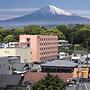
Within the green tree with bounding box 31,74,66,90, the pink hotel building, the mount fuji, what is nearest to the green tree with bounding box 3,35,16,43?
the pink hotel building

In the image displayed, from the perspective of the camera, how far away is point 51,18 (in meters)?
92.4

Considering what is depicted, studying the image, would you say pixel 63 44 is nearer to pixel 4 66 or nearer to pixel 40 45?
pixel 40 45

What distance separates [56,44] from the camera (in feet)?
101

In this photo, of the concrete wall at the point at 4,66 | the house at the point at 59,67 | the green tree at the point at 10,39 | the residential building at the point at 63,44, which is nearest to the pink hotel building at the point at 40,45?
the residential building at the point at 63,44

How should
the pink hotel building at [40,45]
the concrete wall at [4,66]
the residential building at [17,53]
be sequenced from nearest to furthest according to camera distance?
the concrete wall at [4,66] < the residential building at [17,53] < the pink hotel building at [40,45]

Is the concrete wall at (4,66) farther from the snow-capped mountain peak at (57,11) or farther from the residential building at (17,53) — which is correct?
the snow-capped mountain peak at (57,11)

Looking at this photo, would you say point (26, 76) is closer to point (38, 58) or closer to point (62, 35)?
point (38, 58)

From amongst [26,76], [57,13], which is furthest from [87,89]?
[57,13]

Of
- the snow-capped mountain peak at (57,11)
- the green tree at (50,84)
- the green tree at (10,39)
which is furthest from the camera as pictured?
the snow-capped mountain peak at (57,11)

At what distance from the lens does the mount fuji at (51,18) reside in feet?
275

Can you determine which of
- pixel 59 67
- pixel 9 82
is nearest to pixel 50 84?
pixel 9 82

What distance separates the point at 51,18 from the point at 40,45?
64887mm

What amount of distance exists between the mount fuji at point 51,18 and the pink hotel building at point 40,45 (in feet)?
162

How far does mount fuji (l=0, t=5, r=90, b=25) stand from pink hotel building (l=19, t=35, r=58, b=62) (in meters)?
49.4
